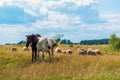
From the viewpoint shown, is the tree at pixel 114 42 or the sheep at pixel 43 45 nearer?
the sheep at pixel 43 45

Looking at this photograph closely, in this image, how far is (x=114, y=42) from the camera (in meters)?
85.8

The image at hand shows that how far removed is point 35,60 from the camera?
42.6 m

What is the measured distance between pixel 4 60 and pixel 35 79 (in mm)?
22432

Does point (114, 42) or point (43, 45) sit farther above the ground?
point (114, 42)

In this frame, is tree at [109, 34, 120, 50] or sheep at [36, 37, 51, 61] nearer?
sheep at [36, 37, 51, 61]

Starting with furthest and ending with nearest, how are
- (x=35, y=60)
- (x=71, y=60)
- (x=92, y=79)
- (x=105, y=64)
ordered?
(x=35, y=60), (x=71, y=60), (x=105, y=64), (x=92, y=79)

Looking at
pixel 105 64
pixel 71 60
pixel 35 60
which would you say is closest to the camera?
pixel 105 64

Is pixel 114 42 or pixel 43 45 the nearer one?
Answer: pixel 43 45

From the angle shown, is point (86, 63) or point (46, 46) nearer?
point (86, 63)

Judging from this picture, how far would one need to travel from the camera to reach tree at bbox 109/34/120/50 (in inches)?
3283

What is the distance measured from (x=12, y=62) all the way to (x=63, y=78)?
69.9 ft

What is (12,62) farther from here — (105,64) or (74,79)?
(74,79)

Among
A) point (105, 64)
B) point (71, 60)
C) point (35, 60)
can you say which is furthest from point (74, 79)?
point (35, 60)

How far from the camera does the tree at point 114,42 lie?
8339cm
